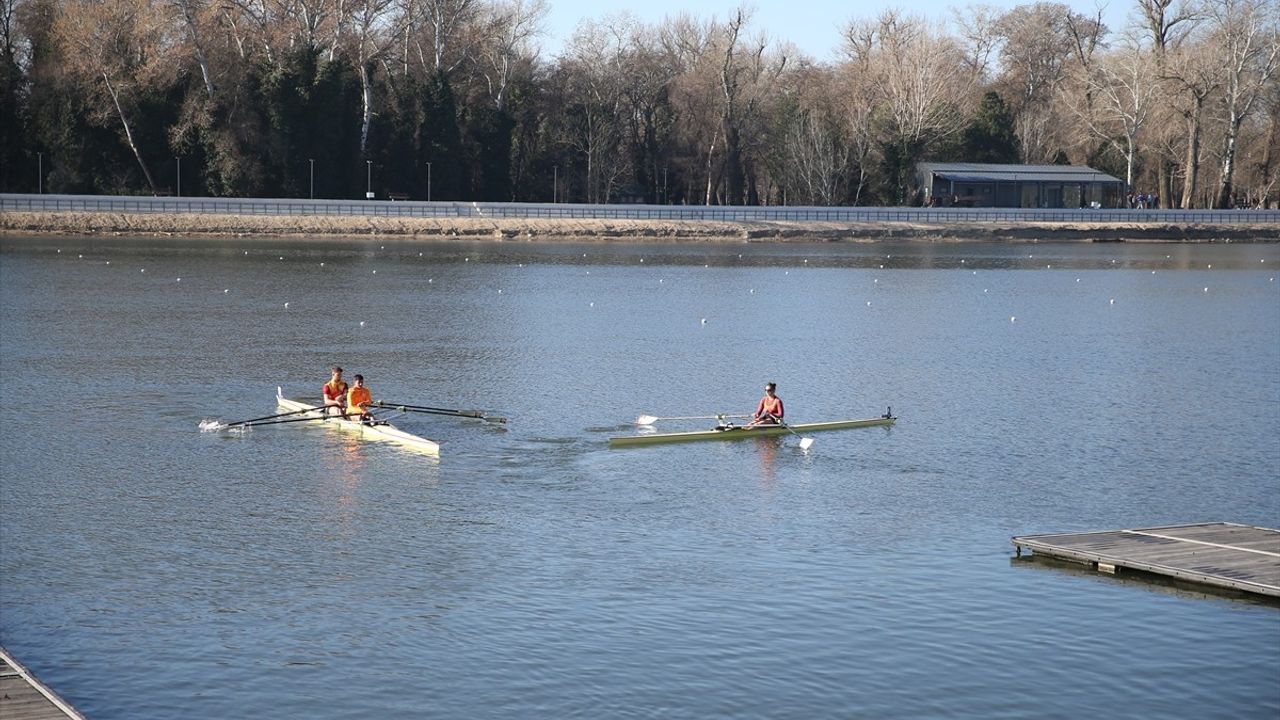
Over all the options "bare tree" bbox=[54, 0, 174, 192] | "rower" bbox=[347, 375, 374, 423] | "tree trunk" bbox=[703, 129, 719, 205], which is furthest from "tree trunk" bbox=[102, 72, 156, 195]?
"rower" bbox=[347, 375, 374, 423]

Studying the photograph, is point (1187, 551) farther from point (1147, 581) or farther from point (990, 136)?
point (990, 136)

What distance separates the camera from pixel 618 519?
24.0 metres

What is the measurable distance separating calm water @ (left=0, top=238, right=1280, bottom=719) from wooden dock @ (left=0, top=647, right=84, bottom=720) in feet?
2.74

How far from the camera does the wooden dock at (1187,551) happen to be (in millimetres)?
19953

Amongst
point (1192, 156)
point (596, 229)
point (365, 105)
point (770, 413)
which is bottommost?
point (770, 413)

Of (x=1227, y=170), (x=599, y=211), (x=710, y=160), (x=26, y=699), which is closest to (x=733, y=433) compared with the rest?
(x=26, y=699)

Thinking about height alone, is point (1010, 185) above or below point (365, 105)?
below

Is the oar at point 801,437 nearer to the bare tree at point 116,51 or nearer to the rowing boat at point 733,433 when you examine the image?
the rowing boat at point 733,433

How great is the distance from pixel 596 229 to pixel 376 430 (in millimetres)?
70093

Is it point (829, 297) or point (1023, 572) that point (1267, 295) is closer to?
point (829, 297)

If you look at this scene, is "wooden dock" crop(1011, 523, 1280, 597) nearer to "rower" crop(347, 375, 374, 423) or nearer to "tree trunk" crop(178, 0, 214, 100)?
"rower" crop(347, 375, 374, 423)

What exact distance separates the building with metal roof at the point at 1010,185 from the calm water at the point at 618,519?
6263 cm

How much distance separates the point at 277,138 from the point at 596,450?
76.9 meters

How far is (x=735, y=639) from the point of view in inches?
732
